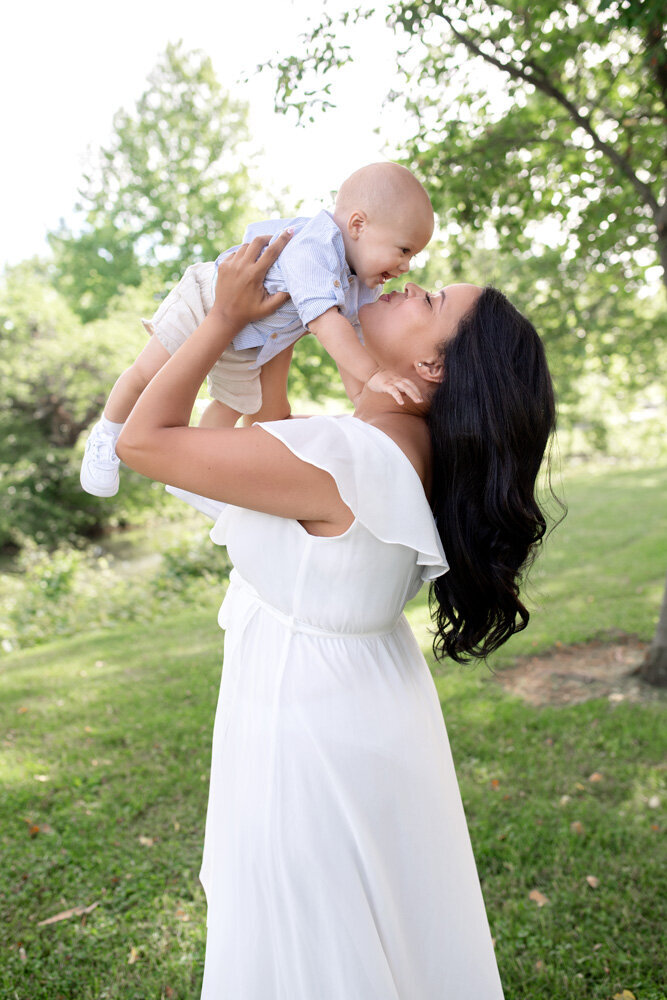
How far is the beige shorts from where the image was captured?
191cm

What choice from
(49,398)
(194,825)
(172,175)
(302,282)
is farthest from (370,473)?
(172,175)

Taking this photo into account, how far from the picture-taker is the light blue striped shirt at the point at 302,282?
1.79m

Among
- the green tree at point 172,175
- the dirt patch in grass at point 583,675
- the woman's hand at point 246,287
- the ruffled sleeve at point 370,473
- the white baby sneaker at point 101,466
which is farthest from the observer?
the green tree at point 172,175

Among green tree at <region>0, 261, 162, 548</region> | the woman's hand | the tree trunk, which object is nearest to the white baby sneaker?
the woman's hand

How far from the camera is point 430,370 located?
68.7 inches

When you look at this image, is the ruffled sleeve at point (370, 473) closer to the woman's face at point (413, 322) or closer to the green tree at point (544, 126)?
the woman's face at point (413, 322)

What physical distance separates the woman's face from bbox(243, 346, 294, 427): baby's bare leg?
0.29 meters

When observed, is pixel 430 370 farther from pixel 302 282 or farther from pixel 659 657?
pixel 659 657

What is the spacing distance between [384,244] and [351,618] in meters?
1.01

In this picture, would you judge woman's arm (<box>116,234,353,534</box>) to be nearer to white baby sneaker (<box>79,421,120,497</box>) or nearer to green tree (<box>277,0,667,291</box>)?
white baby sneaker (<box>79,421,120,497</box>)

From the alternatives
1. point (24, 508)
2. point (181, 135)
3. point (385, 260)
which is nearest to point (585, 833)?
point (385, 260)

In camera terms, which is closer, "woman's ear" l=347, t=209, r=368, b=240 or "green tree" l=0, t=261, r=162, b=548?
"woman's ear" l=347, t=209, r=368, b=240

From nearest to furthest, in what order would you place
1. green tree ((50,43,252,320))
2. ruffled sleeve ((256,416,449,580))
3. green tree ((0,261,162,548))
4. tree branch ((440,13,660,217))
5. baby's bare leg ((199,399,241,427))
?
1. ruffled sleeve ((256,416,449,580))
2. baby's bare leg ((199,399,241,427))
3. tree branch ((440,13,660,217))
4. green tree ((0,261,162,548))
5. green tree ((50,43,252,320))

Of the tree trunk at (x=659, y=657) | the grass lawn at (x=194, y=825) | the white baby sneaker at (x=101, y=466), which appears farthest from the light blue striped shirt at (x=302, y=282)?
the tree trunk at (x=659, y=657)
